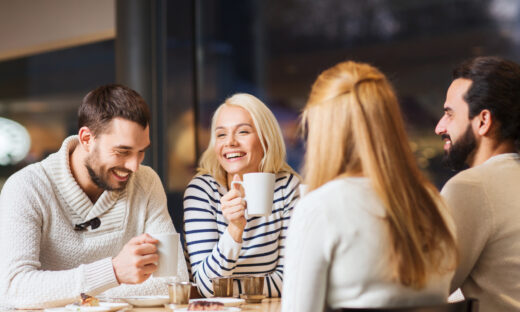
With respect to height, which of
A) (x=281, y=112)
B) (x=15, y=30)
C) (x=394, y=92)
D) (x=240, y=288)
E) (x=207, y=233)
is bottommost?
(x=240, y=288)

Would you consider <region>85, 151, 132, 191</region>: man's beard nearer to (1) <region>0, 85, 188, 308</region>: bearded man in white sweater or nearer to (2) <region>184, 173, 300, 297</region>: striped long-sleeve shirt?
(1) <region>0, 85, 188, 308</region>: bearded man in white sweater

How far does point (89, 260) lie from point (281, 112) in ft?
9.42

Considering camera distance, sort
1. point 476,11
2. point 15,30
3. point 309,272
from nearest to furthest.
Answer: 1. point 309,272
2. point 15,30
3. point 476,11

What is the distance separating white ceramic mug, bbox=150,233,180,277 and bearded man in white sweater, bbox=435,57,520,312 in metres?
0.79

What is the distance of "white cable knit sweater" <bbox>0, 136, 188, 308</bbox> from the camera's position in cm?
200

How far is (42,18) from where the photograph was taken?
4055mm

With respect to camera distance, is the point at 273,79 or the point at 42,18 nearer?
the point at 42,18

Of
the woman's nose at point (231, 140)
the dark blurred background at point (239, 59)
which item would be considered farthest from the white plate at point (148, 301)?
the dark blurred background at point (239, 59)

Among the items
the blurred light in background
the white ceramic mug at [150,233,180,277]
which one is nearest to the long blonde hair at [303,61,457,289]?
the white ceramic mug at [150,233,180,277]

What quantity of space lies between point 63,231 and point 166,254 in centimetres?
60

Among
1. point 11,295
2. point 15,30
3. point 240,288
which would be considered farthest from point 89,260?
point 15,30

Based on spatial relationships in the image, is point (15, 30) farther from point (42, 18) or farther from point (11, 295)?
point (11, 295)

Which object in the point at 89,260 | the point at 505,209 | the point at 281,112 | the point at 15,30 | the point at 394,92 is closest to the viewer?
the point at 394,92

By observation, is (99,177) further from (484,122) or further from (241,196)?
(484,122)
